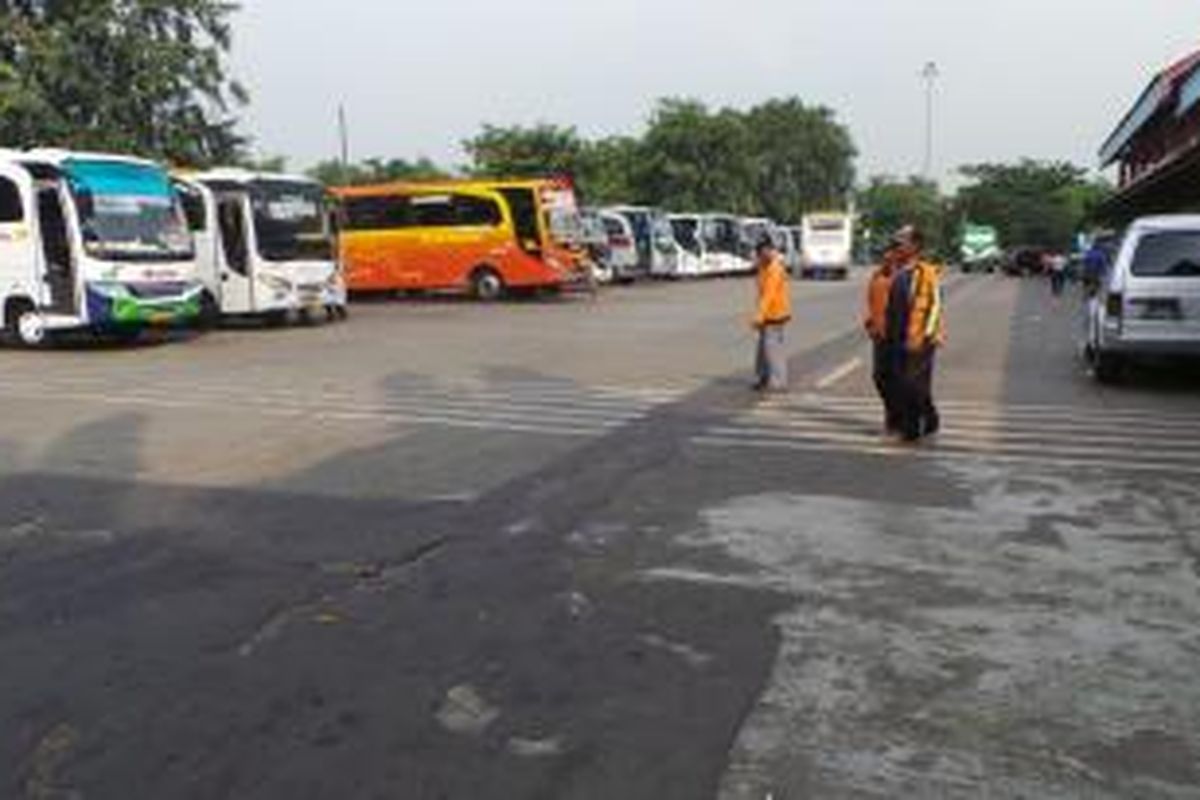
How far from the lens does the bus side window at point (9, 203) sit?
2452 cm

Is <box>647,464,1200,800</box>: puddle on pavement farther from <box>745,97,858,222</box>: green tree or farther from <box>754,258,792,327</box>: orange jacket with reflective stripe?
<box>745,97,858,222</box>: green tree

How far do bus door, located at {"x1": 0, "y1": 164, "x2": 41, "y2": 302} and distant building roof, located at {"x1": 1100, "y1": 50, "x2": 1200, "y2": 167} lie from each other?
24.6 m

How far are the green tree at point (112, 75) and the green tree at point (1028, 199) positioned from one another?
251 ft

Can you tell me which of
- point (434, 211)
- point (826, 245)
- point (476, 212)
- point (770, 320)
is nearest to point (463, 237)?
point (476, 212)

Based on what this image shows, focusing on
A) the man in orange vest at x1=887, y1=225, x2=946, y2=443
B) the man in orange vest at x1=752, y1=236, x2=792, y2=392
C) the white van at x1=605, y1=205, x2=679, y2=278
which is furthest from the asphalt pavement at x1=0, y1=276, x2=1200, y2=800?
the white van at x1=605, y1=205, x2=679, y2=278

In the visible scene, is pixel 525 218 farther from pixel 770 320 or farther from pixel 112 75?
pixel 770 320

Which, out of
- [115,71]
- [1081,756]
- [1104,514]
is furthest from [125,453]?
[115,71]

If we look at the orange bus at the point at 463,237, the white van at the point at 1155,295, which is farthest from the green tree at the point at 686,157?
the white van at the point at 1155,295

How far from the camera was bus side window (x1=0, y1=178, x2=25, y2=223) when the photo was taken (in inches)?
965

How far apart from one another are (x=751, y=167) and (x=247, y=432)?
76067 millimetres

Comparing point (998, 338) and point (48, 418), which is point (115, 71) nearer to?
point (998, 338)

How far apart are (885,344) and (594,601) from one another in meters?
6.38

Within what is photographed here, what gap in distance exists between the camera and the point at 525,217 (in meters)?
40.3

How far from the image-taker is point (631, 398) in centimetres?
1709
